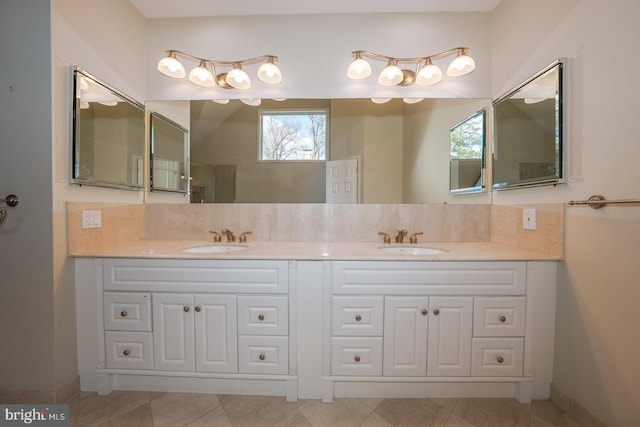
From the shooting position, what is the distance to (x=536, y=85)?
1.55 metres

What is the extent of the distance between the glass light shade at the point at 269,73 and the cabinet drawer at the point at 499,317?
183cm

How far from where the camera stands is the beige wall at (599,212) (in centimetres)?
112

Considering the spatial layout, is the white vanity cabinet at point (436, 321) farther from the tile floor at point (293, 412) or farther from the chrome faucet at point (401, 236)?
the chrome faucet at point (401, 236)

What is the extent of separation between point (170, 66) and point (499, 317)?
2.51 meters

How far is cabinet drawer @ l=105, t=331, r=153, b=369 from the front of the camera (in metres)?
1.52

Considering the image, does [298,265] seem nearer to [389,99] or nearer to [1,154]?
[389,99]

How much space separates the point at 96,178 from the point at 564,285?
2.63 meters

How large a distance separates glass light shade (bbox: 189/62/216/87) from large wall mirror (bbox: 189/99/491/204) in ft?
0.44

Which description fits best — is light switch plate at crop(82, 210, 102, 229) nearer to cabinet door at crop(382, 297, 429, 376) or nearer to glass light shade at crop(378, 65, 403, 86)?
cabinet door at crop(382, 297, 429, 376)

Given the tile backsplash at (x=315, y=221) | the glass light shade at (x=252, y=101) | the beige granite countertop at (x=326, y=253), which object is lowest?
the beige granite countertop at (x=326, y=253)

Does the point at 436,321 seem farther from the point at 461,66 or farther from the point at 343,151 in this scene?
the point at 461,66

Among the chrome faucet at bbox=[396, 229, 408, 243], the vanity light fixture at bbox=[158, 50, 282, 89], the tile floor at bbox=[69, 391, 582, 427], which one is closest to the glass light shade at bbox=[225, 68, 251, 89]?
the vanity light fixture at bbox=[158, 50, 282, 89]

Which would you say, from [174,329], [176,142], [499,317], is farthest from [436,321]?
[176,142]

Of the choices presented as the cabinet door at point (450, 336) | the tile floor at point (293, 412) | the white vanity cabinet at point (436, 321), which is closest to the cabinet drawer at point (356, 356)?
the white vanity cabinet at point (436, 321)
